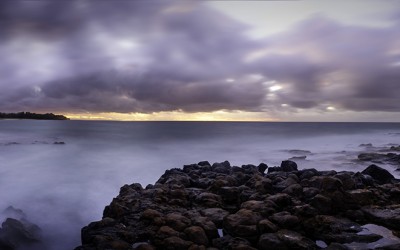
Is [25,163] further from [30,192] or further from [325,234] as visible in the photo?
[325,234]

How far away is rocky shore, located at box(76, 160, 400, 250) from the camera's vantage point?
6.97 metres

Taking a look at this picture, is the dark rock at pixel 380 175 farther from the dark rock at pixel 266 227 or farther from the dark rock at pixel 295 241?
the dark rock at pixel 266 227

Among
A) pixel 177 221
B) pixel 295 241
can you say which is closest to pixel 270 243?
pixel 295 241

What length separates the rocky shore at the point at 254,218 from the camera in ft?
22.9

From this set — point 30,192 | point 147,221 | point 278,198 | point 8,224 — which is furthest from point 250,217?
point 30,192

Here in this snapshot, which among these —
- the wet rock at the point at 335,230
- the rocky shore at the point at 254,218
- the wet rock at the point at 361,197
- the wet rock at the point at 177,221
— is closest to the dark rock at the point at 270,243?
the rocky shore at the point at 254,218

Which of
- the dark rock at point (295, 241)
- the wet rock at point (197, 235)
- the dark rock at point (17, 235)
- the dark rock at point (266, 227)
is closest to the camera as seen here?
the dark rock at point (295, 241)

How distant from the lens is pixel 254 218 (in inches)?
304

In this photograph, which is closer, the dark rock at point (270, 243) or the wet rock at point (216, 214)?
the dark rock at point (270, 243)

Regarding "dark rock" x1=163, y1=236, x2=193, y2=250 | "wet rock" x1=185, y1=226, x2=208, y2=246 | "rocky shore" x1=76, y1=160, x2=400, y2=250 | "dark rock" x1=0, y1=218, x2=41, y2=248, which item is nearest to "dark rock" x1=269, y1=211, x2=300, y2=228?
"rocky shore" x1=76, y1=160, x2=400, y2=250

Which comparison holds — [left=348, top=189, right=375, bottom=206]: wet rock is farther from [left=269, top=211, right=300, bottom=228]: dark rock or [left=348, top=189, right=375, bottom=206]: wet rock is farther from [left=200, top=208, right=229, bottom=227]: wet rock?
[left=200, top=208, right=229, bottom=227]: wet rock

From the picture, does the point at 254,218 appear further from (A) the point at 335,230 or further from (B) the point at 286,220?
(A) the point at 335,230

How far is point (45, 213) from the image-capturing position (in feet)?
40.5

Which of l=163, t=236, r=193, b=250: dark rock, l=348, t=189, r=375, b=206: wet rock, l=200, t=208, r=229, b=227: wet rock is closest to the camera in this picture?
l=163, t=236, r=193, b=250: dark rock
